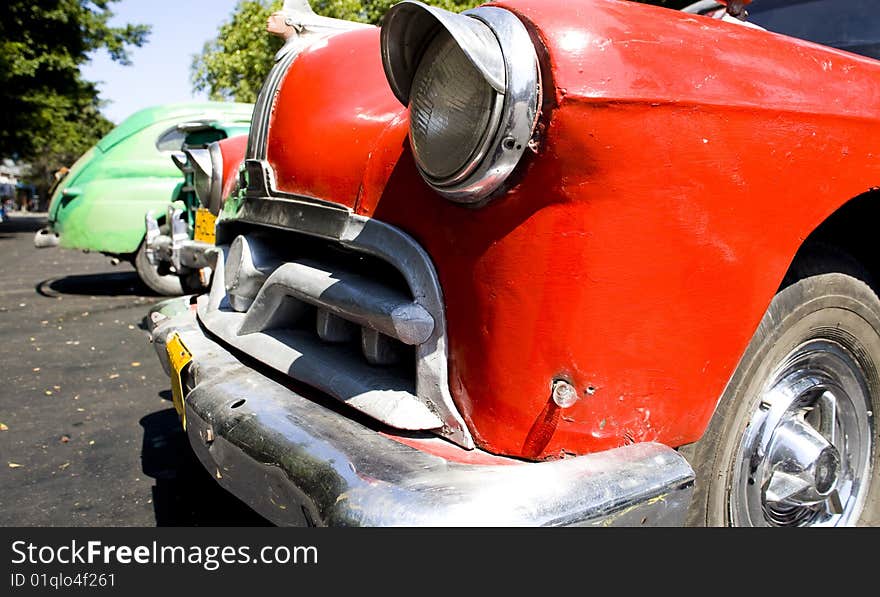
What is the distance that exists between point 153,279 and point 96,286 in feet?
4.70

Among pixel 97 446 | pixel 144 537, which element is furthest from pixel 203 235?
pixel 144 537

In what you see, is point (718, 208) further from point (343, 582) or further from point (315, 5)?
point (315, 5)

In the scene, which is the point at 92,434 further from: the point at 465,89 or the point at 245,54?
the point at 245,54

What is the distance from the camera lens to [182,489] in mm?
2904

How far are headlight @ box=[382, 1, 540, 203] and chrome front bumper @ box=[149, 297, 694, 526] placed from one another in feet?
1.84

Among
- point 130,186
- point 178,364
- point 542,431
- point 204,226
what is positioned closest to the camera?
point 542,431

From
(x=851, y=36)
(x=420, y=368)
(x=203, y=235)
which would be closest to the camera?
(x=420, y=368)

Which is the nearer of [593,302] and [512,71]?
[512,71]

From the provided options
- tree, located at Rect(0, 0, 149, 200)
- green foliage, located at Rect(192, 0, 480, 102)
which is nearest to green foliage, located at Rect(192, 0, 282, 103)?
green foliage, located at Rect(192, 0, 480, 102)

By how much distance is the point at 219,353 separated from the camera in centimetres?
225

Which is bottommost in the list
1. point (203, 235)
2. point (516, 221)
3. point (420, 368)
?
point (203, 235)

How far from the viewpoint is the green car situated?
24.7ft

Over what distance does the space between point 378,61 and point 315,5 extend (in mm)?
13557

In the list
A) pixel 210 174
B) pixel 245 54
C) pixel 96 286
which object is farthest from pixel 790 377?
pixel 245 54
